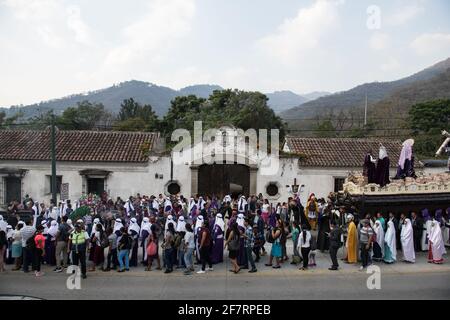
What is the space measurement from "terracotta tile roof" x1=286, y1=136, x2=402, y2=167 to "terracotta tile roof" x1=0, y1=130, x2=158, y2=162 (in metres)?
7.91

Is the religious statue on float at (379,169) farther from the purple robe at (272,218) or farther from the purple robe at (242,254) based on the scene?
the purple robe at (242,254)

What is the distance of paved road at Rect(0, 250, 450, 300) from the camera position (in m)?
11.3

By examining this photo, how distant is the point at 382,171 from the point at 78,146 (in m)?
15.2

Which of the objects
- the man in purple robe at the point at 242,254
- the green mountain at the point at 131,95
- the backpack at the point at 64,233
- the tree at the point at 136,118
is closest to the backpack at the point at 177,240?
the man in purple robe at the point at 242,254

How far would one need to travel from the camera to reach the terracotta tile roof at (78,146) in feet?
75.9

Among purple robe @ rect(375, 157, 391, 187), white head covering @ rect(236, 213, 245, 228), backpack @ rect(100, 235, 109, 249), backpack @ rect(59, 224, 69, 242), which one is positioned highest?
purple robe @ rect(375, 157, 391, 187)

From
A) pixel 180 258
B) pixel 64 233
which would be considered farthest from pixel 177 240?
pixel 64 233

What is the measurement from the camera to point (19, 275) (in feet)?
42.8

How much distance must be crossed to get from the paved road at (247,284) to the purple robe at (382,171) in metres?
3.56

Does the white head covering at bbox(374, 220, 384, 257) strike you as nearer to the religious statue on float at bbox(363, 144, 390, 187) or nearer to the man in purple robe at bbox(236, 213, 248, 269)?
the religious statue on float at bbox(363, 144, 390, 187)

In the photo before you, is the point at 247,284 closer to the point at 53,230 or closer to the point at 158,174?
the point at 53,230

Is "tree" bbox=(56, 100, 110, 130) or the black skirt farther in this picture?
"tree" bbox=(56, 100, 110, 130)

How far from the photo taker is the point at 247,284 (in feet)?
40.1

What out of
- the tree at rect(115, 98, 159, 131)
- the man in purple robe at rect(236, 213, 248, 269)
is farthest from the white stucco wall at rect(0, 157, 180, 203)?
the tree at rect(115, 98, 159, 131)
